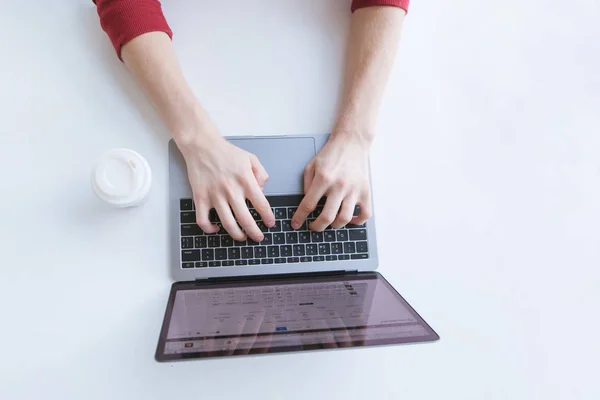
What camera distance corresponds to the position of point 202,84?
2.19 ft

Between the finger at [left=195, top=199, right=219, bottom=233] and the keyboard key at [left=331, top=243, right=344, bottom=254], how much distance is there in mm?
168

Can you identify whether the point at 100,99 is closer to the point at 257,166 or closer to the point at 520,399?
the point at 257,166

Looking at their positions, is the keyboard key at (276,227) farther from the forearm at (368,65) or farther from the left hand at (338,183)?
the forearm at (368,65)

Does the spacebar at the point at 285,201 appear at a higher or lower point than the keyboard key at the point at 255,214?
higher

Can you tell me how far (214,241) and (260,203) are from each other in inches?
3.4

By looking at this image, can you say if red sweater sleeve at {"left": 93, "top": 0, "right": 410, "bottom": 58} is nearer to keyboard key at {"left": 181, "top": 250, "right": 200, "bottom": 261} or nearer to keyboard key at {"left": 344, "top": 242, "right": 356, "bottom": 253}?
keyboard key at {"left": 181, "top": 250, "right": 200, "bottom": 261}

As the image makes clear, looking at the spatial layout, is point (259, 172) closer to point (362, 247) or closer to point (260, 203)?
point (260, 203)

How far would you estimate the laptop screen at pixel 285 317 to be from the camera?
476mm

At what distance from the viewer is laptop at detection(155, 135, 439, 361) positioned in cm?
48

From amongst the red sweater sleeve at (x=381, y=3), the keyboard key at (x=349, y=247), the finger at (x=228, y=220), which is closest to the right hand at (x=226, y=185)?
the finger at (x=228, y=220)

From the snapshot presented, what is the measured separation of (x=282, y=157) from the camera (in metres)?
0.64

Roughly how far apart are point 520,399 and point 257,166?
1.60ft

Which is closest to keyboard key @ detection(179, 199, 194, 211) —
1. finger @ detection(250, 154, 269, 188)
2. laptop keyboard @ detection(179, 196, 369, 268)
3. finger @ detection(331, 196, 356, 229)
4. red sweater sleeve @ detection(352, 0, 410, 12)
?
laptop keyboard @ detection(179, 196, 369, 268)

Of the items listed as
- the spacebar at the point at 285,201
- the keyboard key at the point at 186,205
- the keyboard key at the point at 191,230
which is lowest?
the keyboard key at the point at 191,230
